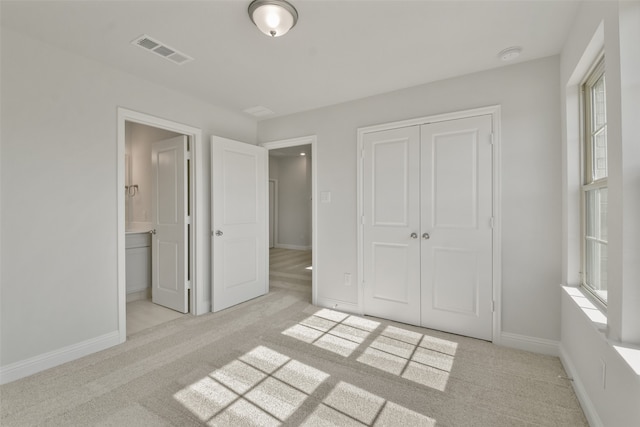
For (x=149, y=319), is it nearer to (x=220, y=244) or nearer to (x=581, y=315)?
(x=220, y=244)

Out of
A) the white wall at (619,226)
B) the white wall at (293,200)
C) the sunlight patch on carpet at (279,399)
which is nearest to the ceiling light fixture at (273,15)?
the white wall at (619,226)

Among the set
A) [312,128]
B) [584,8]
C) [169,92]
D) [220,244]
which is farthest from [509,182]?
[169,92]

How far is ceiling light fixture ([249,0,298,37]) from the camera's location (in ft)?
5.82

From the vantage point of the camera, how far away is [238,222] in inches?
149

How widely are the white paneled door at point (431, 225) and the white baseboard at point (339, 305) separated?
0.46 feet

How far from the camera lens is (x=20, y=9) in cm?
188

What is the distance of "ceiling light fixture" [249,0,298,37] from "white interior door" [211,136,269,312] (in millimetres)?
1838

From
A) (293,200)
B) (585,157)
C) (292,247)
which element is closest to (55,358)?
(585,157)

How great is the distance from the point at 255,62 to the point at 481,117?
211 centimetres

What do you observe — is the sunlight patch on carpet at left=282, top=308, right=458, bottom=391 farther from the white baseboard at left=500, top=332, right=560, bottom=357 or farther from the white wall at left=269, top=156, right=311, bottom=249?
the white wall at left=269, top=156, right=311, bottom=249

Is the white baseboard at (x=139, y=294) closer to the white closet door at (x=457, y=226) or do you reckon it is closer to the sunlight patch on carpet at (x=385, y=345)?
the sunlight patch on carpet at (x=385, y=345)

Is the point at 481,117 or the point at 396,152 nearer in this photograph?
the point at 481,117

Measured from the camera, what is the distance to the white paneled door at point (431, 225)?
274 cm

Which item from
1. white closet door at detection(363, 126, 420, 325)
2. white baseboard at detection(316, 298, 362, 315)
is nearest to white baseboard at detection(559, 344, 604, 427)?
white closet door at detection(363, 126, 420, 325)
